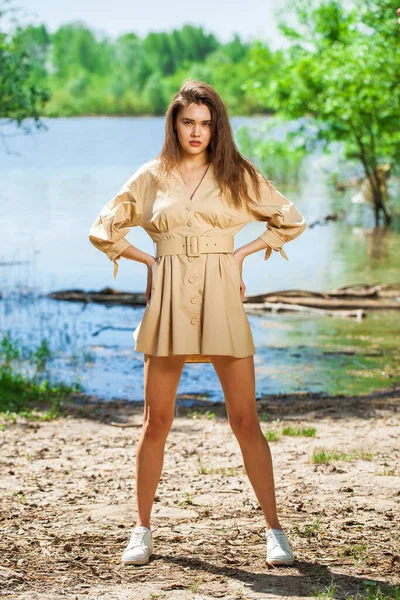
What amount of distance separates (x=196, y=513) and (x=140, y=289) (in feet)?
36.3

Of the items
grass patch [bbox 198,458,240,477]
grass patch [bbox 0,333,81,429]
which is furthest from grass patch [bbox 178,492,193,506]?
grass patch [bbox 0,333,81,429]

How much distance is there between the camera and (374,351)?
1066 centimetres

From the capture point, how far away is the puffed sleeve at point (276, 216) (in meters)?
4.07

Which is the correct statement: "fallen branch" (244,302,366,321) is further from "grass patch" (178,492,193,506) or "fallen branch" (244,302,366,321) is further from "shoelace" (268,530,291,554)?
"shoelace" (268,530,291,554)

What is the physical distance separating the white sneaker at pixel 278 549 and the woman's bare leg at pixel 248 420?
5cm

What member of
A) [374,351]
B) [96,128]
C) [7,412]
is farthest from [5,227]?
[96,128]

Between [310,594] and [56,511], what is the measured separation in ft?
5.53

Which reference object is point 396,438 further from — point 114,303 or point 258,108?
point 258,108

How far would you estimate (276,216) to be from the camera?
4.11m

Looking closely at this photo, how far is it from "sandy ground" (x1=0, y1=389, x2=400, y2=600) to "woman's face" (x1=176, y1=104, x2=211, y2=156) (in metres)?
1.79

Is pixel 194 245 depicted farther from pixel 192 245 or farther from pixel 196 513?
pixel 196 513

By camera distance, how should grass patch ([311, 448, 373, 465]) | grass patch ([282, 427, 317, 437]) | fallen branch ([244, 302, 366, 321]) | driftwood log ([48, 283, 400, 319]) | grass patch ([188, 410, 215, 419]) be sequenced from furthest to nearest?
driftwood log ([48, 283, 400, 319])
fallen branch ([244, 302, 366, 321])
grass patch ([188, 410, 215, 419])
grass patch ([282, 427, 317, 437])
grass patch ([311, 448, 373, 465])

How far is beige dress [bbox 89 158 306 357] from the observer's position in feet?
12.8

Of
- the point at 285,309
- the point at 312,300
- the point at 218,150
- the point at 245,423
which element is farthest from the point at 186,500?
the point at 312,300
